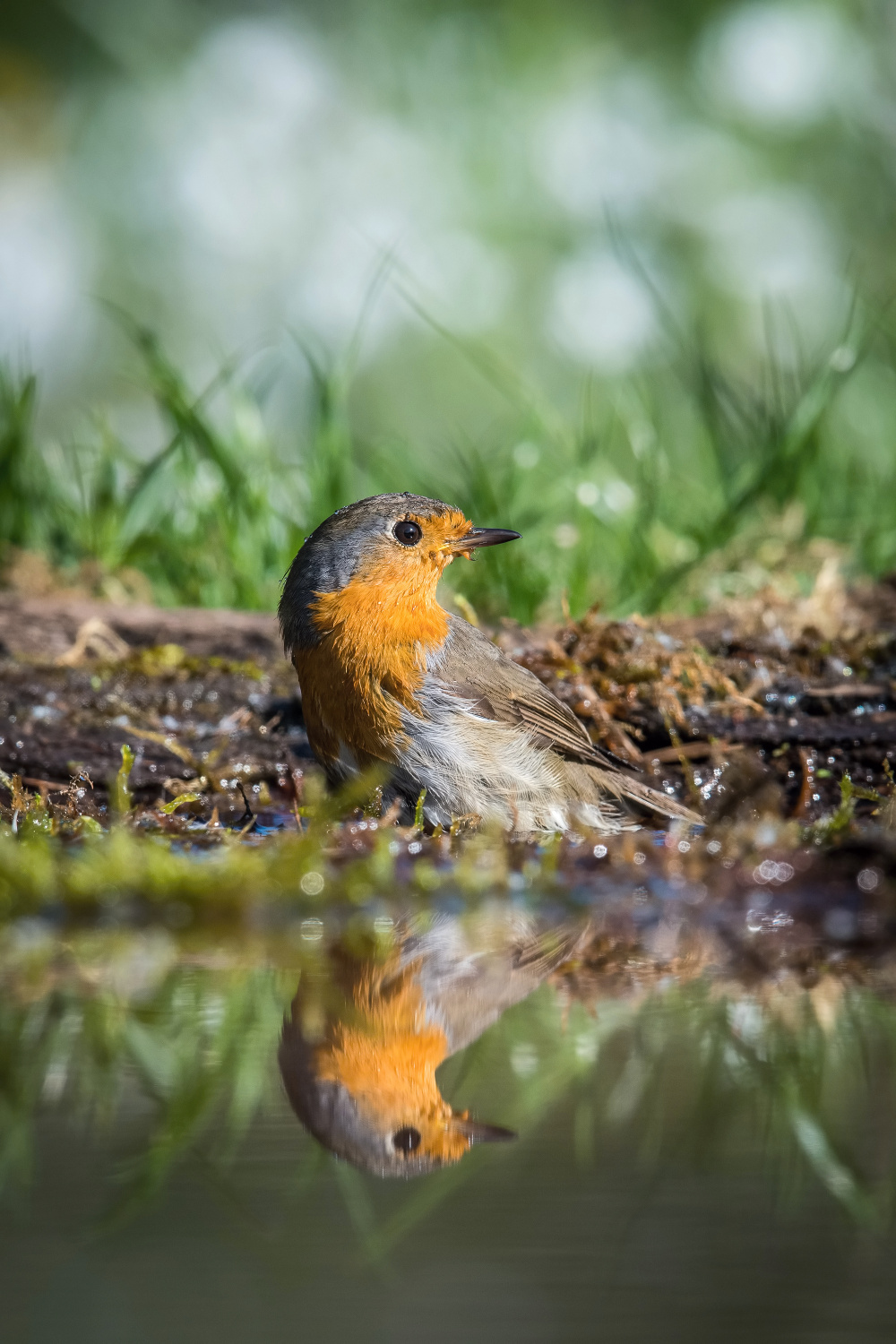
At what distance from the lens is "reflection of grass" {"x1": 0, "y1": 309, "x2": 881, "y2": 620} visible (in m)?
6.60

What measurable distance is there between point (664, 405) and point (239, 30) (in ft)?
37.9

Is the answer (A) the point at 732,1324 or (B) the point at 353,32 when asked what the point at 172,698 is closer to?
(A) the point at 732,1324

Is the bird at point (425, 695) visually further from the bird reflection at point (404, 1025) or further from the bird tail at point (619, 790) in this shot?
the bird reflection at point (404, 1025)

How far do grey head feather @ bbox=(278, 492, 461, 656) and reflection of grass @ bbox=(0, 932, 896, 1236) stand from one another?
2.05 metres

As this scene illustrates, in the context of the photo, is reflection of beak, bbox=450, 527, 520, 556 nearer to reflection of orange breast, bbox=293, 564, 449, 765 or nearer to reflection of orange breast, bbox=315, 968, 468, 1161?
reflection of orange breast, bbox=293, 564, 449, 765

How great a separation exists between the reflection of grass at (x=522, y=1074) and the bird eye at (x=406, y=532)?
2.21 meters

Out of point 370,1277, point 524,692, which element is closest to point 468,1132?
point 370,1277

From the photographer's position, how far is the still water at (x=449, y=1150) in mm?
1326

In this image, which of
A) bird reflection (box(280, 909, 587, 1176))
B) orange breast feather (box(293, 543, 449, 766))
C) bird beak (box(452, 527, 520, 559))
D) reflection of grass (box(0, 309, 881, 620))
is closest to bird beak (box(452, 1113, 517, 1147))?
bird reflection (box(280, 909, 587, 1176))

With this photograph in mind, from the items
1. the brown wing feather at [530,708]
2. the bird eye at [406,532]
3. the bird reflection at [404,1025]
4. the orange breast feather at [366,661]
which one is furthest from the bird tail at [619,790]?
the bird reflection at [404,1025]

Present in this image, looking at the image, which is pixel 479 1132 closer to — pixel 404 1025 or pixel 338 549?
pixel 404 1025

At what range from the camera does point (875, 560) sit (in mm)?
6840

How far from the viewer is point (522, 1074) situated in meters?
1.87

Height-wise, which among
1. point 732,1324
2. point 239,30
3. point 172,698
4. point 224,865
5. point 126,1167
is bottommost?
point 172,698
